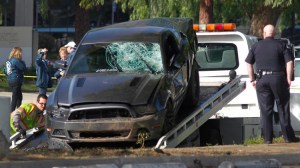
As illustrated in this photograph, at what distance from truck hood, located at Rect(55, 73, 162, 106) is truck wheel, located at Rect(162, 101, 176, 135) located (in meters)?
0.38

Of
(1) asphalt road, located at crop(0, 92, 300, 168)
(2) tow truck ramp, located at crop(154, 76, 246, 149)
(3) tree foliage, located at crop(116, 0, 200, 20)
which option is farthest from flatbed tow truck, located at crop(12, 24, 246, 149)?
(3) tree foliage, located at crop(116, 0, 200, 20)

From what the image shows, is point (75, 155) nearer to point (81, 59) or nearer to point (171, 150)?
point (171, 150)

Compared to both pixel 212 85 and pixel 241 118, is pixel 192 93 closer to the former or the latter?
pixel 241 118

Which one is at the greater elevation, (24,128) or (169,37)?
(169,37)

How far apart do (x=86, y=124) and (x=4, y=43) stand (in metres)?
22.9

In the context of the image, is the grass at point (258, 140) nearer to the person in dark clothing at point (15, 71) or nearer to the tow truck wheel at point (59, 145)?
the tow truck wheel at point (59, 145)

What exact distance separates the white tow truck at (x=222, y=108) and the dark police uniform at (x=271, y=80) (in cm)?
79

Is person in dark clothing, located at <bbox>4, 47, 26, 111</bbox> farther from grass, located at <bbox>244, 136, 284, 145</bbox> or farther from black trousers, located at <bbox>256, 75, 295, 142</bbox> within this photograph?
black trousers, located at <bbox>256, 75, 295, 142</bbox>

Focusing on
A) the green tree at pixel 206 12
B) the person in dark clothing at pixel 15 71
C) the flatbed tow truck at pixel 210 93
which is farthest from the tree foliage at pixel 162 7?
the flatbed tow truck at pixel 210 93

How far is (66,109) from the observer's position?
389 inches

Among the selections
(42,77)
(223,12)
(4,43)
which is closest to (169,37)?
(42,77)

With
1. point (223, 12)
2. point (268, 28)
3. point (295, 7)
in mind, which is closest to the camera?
point (268, 28)

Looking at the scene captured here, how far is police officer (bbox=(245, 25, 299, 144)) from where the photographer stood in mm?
10711

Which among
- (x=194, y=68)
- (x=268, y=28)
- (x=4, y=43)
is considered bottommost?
(x=4, y=43)
